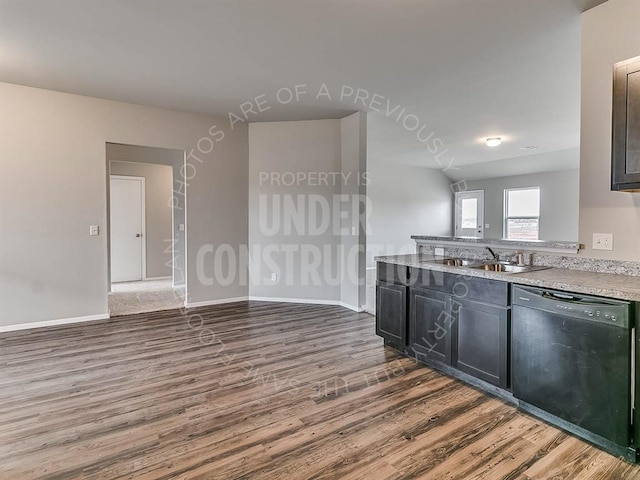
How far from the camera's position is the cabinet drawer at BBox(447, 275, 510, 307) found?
2.38 meters

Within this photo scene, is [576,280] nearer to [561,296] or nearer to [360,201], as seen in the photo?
[561,296]

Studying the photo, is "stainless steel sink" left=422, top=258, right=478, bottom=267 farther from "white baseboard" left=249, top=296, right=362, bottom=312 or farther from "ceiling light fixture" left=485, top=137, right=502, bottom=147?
"ceiling light fixture" left=485, top=137, right=502, bottom=147

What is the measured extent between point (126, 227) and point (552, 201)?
378 inches

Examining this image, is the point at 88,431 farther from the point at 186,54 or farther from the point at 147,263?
the point at 147,263

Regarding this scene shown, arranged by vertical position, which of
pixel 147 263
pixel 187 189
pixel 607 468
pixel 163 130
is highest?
pixel 163 130

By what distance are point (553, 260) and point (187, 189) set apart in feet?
14.3

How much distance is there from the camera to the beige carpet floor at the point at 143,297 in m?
4.98

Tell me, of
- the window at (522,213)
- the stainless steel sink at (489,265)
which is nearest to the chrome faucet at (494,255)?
the stainless steel sink at (489,265)

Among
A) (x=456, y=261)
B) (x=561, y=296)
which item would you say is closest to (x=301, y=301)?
(x=456, y=261)

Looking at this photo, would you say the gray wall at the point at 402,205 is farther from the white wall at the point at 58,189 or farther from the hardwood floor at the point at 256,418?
the hardwood floor at the point at 256,418

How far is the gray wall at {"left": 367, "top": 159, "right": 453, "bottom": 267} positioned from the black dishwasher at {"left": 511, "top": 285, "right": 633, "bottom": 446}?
6552 millimetres

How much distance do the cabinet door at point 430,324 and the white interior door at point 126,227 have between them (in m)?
5.92

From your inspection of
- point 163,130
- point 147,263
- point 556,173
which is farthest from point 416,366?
point 556,173

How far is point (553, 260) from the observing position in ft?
8.79
